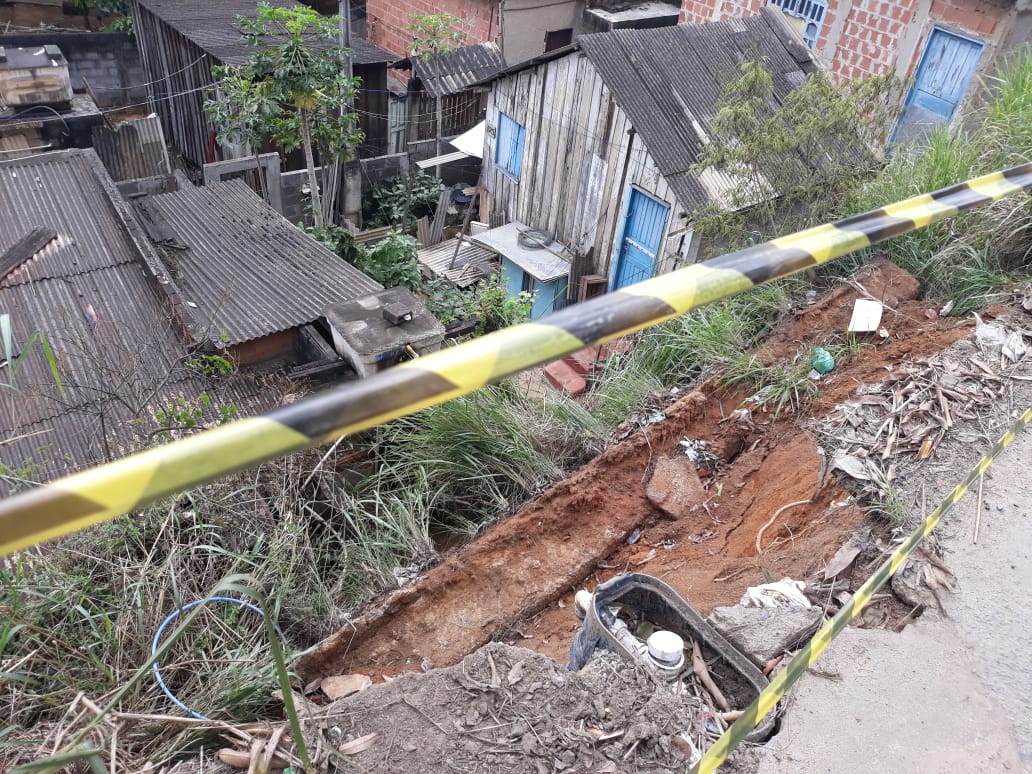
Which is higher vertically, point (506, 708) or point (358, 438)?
point (506, 708)

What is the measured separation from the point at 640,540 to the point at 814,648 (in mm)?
1629

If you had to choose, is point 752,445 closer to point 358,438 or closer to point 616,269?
point 358,438

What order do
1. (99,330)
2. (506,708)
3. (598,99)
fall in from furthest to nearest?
(598,99) < (99,330) < (506,708)

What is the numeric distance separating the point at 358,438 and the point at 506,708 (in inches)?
117

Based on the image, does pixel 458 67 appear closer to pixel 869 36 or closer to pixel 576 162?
pixel 576 162

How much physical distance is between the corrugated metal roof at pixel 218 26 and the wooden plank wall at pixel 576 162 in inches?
181

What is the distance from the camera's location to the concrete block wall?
18.4m

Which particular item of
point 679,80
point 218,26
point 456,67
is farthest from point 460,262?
point 218,26

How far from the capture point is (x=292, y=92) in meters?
11.0

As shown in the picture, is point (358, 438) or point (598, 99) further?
point (598, 99)

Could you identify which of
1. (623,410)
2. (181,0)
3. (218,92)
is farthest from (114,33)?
(623,410)

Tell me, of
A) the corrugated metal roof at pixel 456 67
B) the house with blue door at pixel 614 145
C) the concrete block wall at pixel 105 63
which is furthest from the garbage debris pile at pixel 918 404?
the concrete block wall at pixel 105 63

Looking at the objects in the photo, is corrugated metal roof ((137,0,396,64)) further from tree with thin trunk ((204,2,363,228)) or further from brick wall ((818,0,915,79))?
brick wall ((818,0,915,79))

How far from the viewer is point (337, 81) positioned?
11.5 metres
